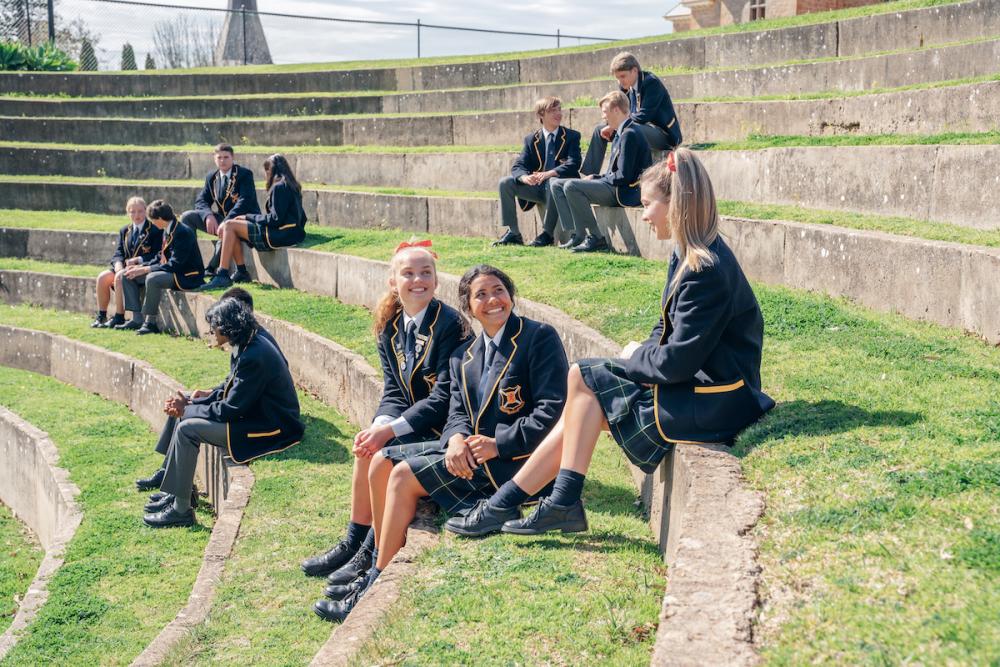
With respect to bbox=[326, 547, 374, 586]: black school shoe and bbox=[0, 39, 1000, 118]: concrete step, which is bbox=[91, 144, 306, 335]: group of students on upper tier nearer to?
bbox=[0, 39, 1000, 118]: concrete step

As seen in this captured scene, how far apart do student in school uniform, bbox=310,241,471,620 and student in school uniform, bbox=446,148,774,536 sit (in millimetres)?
1136

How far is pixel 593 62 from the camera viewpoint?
54.7 feet

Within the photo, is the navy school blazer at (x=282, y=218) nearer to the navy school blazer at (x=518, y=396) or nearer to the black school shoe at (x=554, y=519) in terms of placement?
the navy school blazer at (x=518, y=396)

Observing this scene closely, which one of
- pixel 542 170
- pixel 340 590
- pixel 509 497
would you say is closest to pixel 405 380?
pixel 340 590

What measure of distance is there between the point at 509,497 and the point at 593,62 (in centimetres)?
1271

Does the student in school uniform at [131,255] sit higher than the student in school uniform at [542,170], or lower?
lower

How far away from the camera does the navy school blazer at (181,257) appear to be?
41.6 feet

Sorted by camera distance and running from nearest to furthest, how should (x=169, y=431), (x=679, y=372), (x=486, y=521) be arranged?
(x=679, y=372)
(x=486, y=521)
(x=169, y=431)

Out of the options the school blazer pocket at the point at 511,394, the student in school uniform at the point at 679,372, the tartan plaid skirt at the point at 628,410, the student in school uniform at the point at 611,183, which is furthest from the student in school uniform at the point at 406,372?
the student in school uniform at the point at 611,183

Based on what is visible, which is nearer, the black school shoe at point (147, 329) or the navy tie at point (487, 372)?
the navy tie at point (487, 372)

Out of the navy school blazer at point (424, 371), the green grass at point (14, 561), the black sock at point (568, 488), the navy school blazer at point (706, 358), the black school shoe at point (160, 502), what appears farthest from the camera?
the black school shoe at point (160, 502)

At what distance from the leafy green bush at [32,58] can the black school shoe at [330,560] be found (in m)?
21.0

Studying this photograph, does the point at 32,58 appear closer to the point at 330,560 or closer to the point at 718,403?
the point at 330,560

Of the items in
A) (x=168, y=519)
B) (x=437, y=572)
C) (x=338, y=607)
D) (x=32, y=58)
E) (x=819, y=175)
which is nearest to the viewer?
(x=437, y=572)
